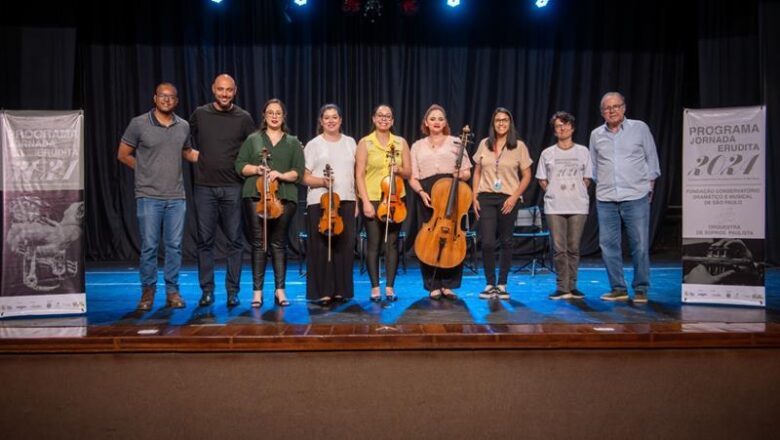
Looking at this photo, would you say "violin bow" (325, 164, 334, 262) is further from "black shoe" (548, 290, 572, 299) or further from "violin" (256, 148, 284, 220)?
"black shoe" (548, 290, 572, 299)

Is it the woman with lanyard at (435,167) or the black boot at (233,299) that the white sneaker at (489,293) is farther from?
the black boot at (233,299)

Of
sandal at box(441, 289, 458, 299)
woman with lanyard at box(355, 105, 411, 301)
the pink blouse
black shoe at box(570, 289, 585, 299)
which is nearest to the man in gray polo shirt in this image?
woman with lanyard at box(355, 105, 411, 301)

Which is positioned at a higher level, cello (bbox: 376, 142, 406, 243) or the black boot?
cello (bbox: 376, 142, 406, 243)

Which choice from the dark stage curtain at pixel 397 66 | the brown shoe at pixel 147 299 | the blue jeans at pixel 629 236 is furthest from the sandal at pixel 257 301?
the dark stage curtain at pixel 397 66

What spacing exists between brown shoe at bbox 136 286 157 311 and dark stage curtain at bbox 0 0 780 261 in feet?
12.6

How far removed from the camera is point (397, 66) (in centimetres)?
806

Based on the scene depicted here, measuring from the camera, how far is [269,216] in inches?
153

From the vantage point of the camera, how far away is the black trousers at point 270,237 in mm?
4027

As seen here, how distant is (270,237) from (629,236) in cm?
260

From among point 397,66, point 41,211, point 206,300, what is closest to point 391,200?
point 206,300

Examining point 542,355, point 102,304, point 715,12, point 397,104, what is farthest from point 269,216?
point 715,12

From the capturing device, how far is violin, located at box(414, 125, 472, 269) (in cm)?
406

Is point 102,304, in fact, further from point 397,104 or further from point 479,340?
point 397,104

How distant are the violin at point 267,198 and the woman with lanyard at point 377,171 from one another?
0.61 m
